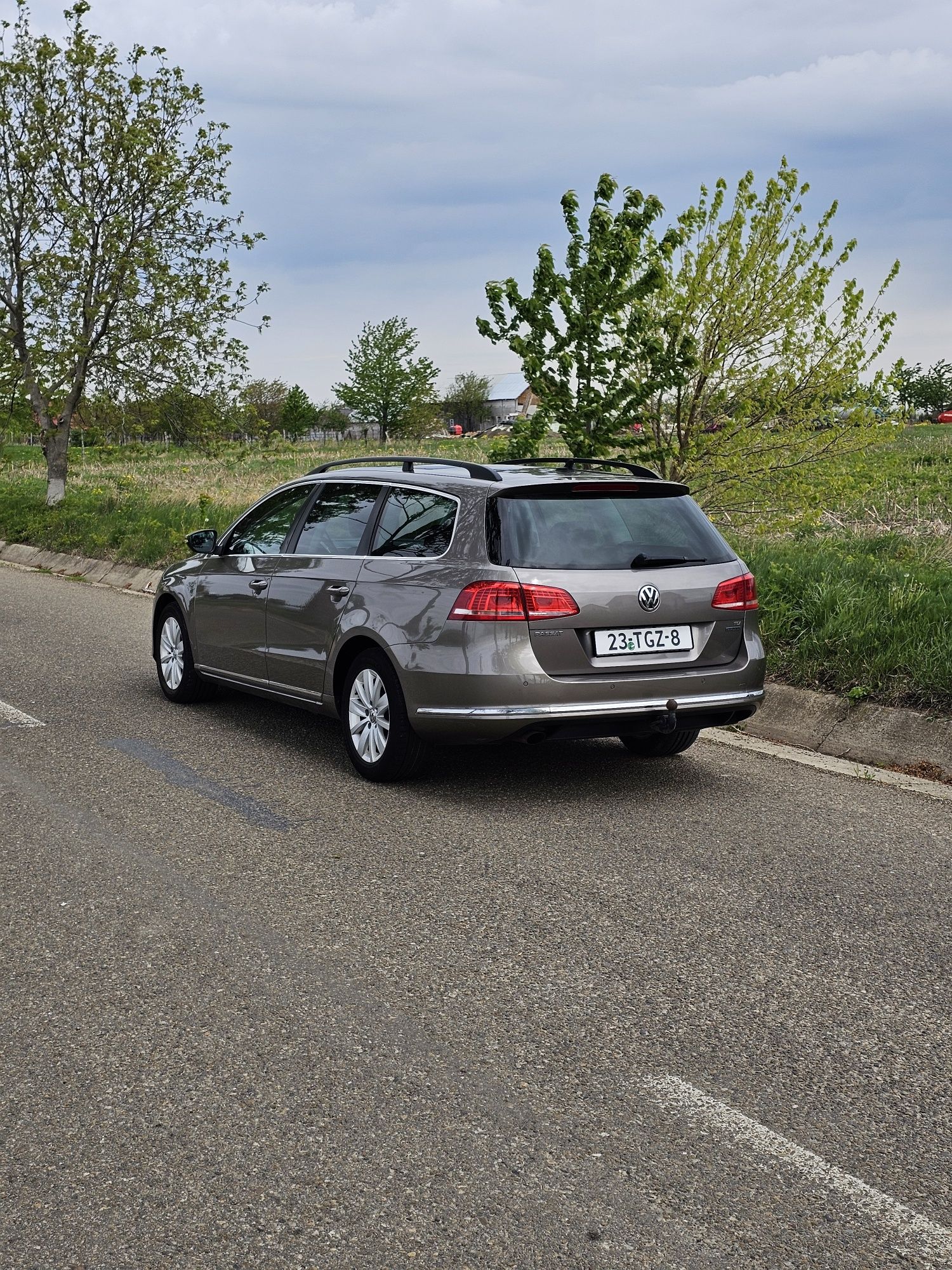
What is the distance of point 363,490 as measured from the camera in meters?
7.62

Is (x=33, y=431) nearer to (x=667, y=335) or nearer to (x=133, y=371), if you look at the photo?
(x=133, y=371)

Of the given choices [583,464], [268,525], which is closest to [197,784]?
[268,525]

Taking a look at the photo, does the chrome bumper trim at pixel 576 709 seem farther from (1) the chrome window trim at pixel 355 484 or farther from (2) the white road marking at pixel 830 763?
(2) the white road marking at pixel 830 763

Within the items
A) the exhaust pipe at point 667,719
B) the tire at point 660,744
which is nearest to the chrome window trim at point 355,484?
the exhaust pipe at point 667,719

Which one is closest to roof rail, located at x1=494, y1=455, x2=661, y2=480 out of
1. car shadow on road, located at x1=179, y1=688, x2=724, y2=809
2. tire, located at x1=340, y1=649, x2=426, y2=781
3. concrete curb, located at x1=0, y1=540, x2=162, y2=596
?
tire, located at x1=340, y1=649, x2=426, y2=781

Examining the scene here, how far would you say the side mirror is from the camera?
8.84 meters

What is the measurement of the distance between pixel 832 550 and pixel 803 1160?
8.70m

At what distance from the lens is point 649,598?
21.5ft

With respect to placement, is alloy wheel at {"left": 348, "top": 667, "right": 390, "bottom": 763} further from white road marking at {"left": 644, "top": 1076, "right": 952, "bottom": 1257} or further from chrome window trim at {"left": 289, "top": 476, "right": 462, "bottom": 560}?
white road marking at {"left": 644, "top": 1076, "right": 952, "bottom": 1257}

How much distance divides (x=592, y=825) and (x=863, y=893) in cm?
135

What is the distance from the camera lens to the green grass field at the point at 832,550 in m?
8.16

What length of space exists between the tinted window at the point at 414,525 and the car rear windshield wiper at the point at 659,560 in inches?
35.9

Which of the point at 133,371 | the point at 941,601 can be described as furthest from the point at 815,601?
the point at 133,371

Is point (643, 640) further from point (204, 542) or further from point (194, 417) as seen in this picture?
point (194, 417)
